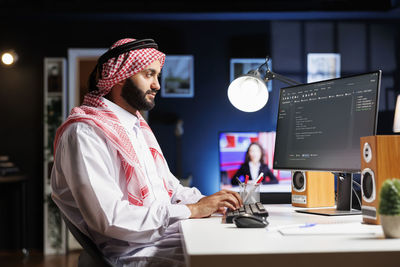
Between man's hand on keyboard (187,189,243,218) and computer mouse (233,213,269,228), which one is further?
man's hand on keyboard (187,189,243,218)

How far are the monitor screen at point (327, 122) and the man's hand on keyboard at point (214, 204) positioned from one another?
0.33 metres

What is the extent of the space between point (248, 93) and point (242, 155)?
327cm

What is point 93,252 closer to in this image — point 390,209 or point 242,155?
point 390,209

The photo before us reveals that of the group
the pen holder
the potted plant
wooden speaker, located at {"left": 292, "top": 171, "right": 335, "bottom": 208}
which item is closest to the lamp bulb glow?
the pen holder

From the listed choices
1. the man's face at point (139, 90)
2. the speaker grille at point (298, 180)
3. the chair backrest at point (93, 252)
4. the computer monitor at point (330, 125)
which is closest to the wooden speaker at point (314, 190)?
the speaker grille at point (298, 180)

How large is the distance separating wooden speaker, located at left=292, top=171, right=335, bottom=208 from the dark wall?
3.84 m

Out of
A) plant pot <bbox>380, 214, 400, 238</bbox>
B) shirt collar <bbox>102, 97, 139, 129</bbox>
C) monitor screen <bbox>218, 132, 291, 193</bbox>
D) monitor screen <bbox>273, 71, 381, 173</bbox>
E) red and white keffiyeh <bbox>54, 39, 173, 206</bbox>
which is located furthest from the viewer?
monitor screen <bbox>218, 132, 291, 193</bbox>

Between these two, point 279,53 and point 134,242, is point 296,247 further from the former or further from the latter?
point 279,53

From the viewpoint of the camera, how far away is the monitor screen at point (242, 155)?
5438mm

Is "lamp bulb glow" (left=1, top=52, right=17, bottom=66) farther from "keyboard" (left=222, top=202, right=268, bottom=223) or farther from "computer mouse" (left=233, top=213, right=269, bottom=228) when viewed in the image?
"computer mouse" (left=233, top=213, right=269, bottom=228)

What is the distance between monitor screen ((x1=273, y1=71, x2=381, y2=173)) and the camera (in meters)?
1.68

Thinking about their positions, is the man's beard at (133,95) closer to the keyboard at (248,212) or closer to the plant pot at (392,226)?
the keyboard at (248,212)

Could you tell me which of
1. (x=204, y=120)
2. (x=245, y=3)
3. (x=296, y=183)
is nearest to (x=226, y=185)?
(x=204, y=120)

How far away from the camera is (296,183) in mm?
2113
